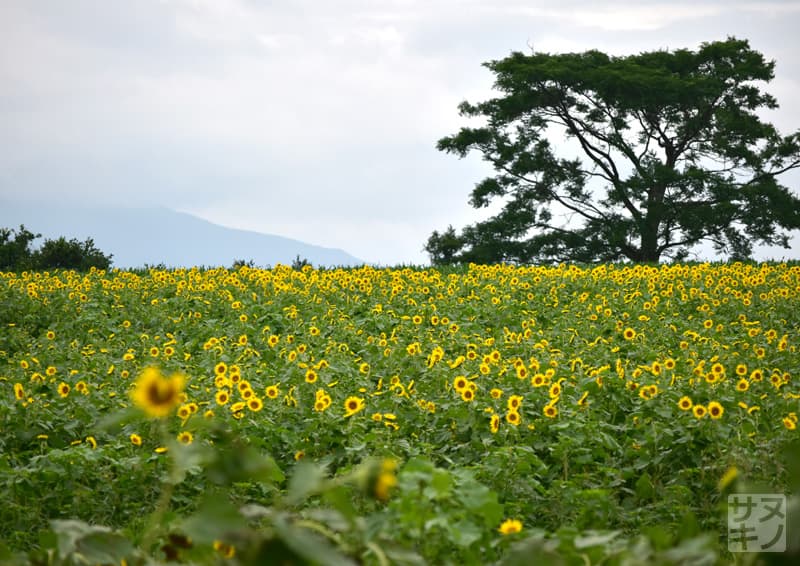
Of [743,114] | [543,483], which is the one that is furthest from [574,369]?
[743,114]

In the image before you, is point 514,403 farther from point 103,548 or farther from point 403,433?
point 103,548

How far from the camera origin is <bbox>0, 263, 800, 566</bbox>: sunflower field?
1.98 m

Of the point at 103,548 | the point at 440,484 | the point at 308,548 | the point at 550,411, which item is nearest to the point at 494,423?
the point at 550,411

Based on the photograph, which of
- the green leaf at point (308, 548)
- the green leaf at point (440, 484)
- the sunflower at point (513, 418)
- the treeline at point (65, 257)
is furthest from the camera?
the treeline at point (65, 257)

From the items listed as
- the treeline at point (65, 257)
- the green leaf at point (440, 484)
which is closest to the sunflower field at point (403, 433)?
the green leaf at point (440, 484)

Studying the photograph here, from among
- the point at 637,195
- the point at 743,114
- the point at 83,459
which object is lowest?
the point at 83,459

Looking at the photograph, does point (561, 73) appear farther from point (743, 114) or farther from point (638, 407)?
point (638, 407)

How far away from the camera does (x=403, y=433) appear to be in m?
5.42

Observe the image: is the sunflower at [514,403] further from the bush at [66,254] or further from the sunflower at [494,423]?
the bush at [66,254]

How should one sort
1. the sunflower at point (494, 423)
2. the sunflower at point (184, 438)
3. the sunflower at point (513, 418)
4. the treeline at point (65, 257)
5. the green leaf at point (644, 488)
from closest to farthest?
1. the sunflower at point (184, 438)
2. the green leaf at point (644, 488)
3. the sunflower at point (513, 418)
4. the sunflower at point (494, 423)
5. the treeline at point (65, 257)

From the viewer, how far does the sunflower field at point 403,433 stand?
1.98m

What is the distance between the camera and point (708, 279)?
11180mm

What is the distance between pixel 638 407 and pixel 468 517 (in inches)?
121

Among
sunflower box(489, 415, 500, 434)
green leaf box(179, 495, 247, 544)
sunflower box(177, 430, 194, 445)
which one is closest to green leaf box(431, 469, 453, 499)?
green leaf box(179, 495, 247, 544)
